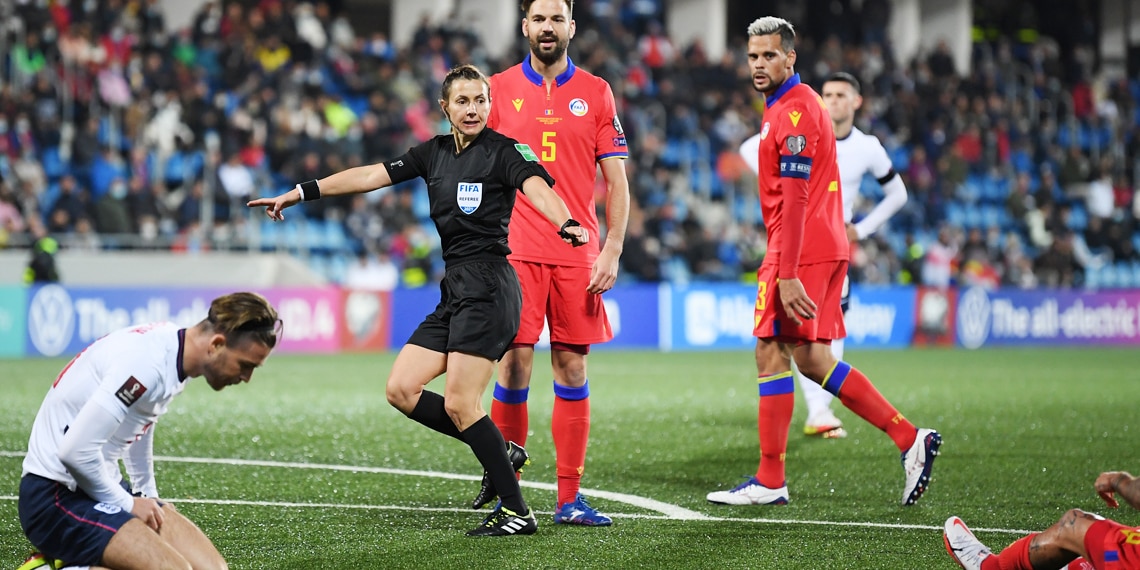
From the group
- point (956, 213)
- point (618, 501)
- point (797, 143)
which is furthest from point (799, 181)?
point (956, 213)

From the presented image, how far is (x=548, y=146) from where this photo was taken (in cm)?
589

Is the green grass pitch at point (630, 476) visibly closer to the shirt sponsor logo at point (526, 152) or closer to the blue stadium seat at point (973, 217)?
the shirt sponsor logo at point (526, 152)

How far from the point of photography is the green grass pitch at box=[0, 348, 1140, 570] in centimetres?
509

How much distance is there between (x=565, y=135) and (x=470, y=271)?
0.88 m

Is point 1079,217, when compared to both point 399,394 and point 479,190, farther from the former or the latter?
point 399,394

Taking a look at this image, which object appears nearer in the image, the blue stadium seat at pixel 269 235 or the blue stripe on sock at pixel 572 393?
the blue stripe on sock at pixel 572 393

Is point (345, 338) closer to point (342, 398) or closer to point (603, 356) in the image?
point (603, 356)

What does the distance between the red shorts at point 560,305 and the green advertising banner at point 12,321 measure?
38.0 feet

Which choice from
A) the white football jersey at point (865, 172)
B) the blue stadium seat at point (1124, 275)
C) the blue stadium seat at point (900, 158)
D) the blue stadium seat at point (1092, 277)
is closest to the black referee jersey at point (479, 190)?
the white football jersey at point (865, 172)

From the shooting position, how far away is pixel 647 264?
20953 millimetres

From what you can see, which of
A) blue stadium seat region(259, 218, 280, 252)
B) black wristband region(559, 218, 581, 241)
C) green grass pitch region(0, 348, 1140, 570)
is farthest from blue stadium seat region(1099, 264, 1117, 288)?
black wristband region(559, 218, 581, 241)

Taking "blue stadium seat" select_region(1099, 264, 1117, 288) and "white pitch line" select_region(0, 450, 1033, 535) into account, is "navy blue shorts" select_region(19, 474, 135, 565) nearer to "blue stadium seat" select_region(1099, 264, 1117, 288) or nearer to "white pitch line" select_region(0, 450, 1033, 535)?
"white pitch line" select_region(0, 450, 1033, 535)

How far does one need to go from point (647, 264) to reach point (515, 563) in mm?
16265

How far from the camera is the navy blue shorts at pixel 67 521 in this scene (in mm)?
3945
